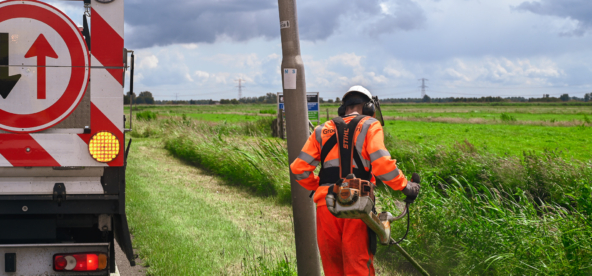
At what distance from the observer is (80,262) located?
3406 mm

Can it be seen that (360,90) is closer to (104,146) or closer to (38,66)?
(104,146)

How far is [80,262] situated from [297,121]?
2.05 m

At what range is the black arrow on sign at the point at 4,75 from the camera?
3244 mm

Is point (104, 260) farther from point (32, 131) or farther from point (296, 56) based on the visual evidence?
point (296, 56)

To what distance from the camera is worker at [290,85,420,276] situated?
337cm

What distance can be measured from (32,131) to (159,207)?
→ 16.5 ft

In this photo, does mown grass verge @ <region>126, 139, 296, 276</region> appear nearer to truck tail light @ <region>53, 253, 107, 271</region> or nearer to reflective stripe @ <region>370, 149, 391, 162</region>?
truck tail light @ <region>53, 253, 107, 271</region>

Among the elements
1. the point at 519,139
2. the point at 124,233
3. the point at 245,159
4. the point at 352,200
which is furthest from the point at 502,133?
the point at 124,233

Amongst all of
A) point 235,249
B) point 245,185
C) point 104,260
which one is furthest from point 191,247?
point 245,185

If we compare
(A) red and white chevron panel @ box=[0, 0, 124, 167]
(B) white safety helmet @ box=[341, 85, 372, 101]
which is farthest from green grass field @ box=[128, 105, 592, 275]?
(A) red and white chevron panel @ box=[0, 0, 124, 167]

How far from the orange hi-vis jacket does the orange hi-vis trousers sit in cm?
18

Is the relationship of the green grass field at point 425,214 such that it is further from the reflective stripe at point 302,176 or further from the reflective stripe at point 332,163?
the reflective stripe at point 332,163

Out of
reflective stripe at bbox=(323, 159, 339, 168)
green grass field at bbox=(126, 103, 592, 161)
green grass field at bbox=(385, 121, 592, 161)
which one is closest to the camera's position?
reflective stripe at bbox=(323, 159, 339, 168)

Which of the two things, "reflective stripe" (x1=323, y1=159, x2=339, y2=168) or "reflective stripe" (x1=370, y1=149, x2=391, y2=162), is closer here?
"reflective stripe" (x1=370, y1=149, x2=391, y2=162)
